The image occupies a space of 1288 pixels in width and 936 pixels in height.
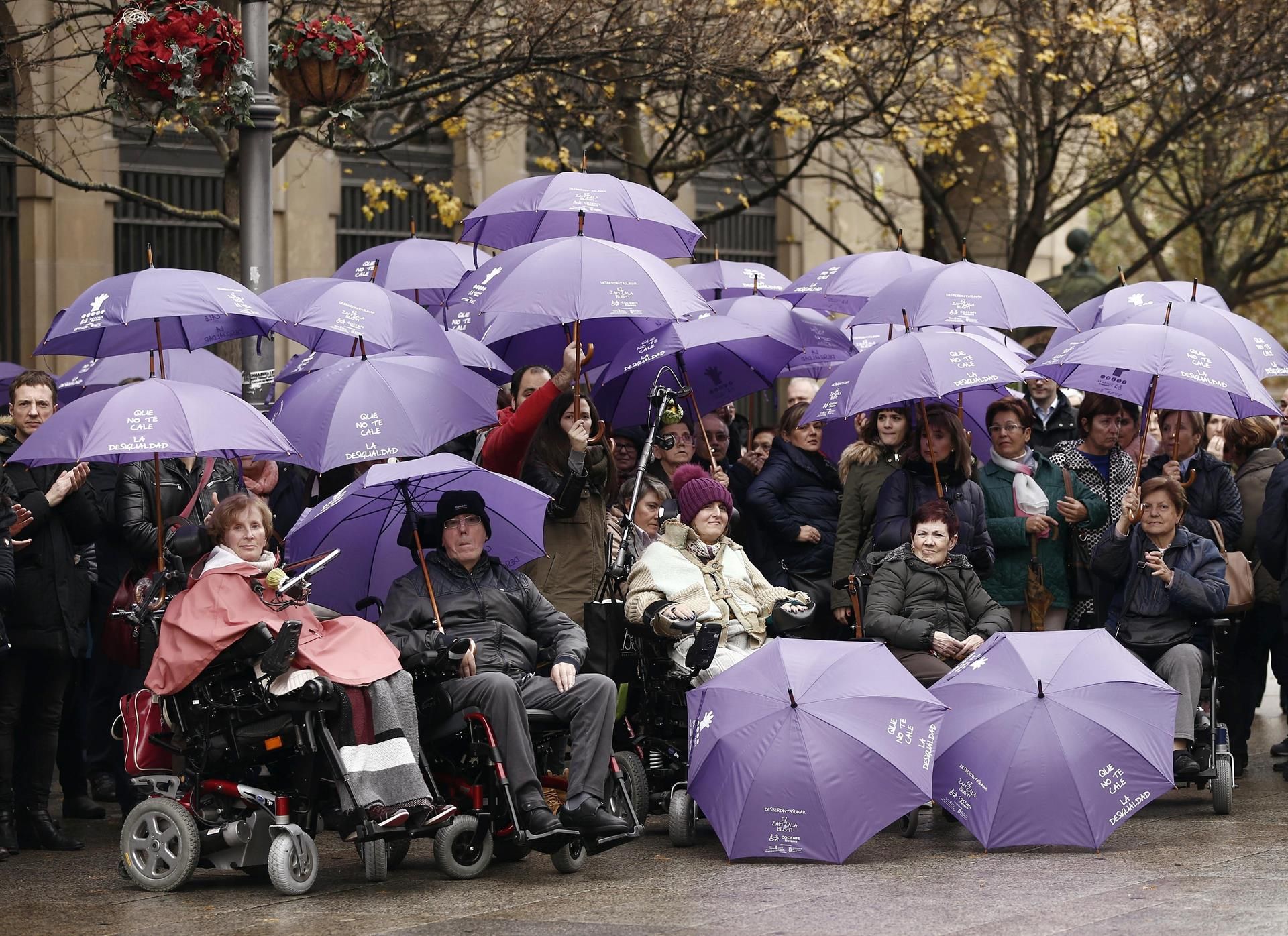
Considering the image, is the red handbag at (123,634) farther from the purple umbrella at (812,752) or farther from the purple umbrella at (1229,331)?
the purple umbrella at (1229,331)

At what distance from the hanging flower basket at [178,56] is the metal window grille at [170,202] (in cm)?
808

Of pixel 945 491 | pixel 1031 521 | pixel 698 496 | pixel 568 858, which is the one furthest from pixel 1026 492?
pixel 568 858

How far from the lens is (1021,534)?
1098 cm

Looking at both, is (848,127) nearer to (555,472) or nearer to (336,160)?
(336,160)

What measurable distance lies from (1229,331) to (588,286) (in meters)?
3.80

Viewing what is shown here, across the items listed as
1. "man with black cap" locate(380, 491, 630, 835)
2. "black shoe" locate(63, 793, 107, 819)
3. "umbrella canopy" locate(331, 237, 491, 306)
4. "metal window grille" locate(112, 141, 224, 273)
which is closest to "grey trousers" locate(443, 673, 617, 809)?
"man with black cap" locate(380, 491, 630, 835)

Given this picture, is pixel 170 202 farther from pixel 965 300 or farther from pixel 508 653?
pixel 508 653

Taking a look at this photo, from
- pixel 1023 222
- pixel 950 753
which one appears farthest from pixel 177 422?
pixel 1023 222

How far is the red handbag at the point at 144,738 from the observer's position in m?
8.41

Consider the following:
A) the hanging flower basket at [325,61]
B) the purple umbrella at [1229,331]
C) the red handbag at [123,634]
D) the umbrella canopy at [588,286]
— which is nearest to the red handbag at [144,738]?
the red handbag at [123,634]

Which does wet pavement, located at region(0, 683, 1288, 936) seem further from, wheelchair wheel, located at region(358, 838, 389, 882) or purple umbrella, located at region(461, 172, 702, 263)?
purple umbrella, located at region(461, 172, 702, 263)

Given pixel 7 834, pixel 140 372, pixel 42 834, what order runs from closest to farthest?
1. pixel 7 834
2. pixel 42 834
3. pixel 140 372

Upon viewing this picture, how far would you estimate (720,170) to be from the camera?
24141mm

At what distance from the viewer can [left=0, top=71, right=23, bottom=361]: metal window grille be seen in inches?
722
